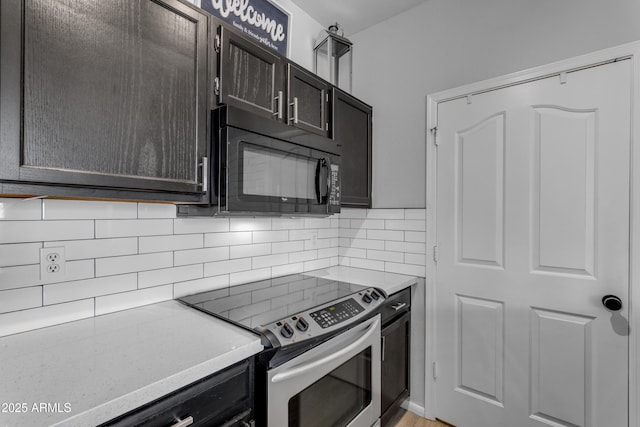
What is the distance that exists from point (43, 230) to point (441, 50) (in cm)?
223

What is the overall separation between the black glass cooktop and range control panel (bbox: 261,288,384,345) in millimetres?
36

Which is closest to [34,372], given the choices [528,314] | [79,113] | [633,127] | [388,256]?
[79,113]

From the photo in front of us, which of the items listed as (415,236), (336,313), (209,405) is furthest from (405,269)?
(209,405)

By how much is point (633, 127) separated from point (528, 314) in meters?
1.00

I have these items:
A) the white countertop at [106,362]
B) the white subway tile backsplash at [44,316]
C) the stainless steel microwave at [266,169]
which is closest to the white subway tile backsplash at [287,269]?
the stainless steel microwave at [266,169]

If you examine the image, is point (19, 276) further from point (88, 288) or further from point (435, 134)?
point (435, 134)

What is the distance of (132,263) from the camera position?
53.4 inches

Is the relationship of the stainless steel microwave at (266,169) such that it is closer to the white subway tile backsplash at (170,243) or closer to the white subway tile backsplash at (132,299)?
the white subway tile backsplash at (170,243)

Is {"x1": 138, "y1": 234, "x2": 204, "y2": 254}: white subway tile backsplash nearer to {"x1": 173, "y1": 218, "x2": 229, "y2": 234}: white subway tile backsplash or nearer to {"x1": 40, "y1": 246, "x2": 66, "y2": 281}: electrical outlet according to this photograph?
{"x1": 173, "y1": 218, "x2": 229, "y2": 234}: white subway tile backsplash

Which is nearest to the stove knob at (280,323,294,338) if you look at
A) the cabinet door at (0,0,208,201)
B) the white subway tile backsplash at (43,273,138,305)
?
the cabinet door at (0,0,208,201)

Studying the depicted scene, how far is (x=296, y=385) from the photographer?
1.15 metres

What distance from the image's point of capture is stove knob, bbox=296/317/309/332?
1186mm

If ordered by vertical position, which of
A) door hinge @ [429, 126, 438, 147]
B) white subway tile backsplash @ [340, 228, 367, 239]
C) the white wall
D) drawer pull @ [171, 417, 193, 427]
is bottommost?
drawer pull @ [171, 417, 193, 427]

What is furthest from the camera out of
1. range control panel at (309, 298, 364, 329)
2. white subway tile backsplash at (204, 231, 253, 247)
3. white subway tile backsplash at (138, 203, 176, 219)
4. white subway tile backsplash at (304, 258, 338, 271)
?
white subway tile backsplash at (304, 258, 338, 271)
